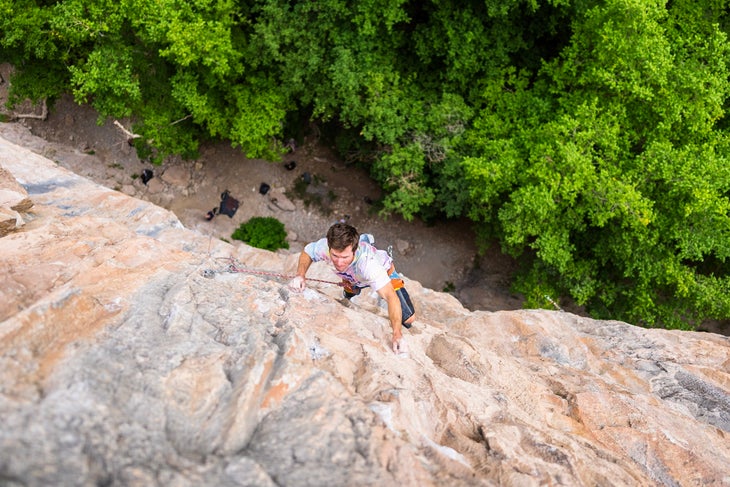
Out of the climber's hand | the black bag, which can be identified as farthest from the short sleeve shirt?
the black bag

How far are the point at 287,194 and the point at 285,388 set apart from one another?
13.6m

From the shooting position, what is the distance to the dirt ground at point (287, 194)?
15.7 m

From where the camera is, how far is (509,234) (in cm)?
1323

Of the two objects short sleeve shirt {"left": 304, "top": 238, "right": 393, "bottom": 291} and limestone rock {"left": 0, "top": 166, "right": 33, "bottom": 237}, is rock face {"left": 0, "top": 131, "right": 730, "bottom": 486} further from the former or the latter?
short sleeve shirt {"left": 304, "top": 238, "right": 393, "bottom": 291}

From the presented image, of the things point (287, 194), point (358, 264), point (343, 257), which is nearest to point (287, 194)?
point (287, 194)

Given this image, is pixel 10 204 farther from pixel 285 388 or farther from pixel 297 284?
pixel 285 388

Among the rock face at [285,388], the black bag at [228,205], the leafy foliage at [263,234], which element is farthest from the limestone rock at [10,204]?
Answer: the black bag at [228,205]

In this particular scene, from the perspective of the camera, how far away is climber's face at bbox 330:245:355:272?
5.32 metres

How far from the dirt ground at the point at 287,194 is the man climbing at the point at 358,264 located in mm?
9851

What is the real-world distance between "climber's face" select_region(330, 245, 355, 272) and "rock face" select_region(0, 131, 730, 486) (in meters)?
0.62

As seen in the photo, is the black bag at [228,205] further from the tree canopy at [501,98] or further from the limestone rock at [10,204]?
the limestone rock at [10,204]

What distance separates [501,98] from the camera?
13570 millimetres

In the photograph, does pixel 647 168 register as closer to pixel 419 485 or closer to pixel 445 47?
pixel 445 47

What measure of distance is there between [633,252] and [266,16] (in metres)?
10.9
